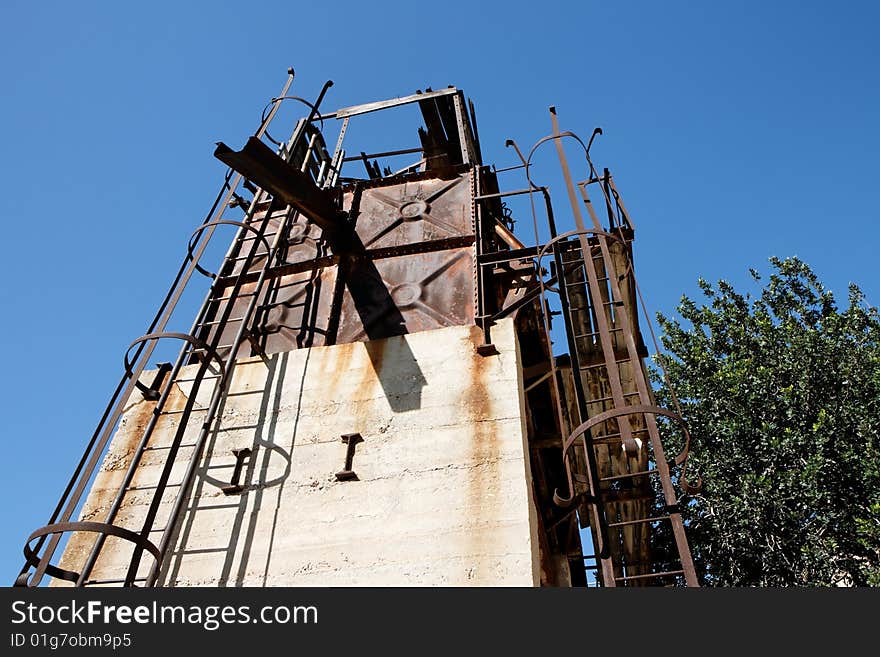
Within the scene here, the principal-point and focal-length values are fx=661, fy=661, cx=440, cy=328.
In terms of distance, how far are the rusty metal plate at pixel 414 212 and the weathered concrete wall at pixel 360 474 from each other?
237cm

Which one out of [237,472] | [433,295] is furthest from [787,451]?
[237,472]

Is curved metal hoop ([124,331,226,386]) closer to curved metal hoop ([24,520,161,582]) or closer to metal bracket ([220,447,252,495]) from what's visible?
metal bracket ([220,447,252,495])

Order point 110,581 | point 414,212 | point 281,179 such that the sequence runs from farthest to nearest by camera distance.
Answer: point 414,212 < point 281,179 < point 110,581

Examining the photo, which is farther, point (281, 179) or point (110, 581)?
point (281, 179)

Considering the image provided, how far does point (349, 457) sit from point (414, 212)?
14.6ft

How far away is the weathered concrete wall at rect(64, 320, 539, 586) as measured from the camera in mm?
5570

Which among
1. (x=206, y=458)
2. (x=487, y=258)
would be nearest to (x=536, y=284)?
(x=487, y=258)

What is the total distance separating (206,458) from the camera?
270 inches

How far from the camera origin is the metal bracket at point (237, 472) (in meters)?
6.50

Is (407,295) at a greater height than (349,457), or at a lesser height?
greater

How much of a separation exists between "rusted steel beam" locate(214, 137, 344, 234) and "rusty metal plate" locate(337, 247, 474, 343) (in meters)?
0.83

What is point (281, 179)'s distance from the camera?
25.1 ft

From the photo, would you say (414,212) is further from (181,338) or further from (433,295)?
(181,338)

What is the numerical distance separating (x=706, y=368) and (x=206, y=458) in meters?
12.9
